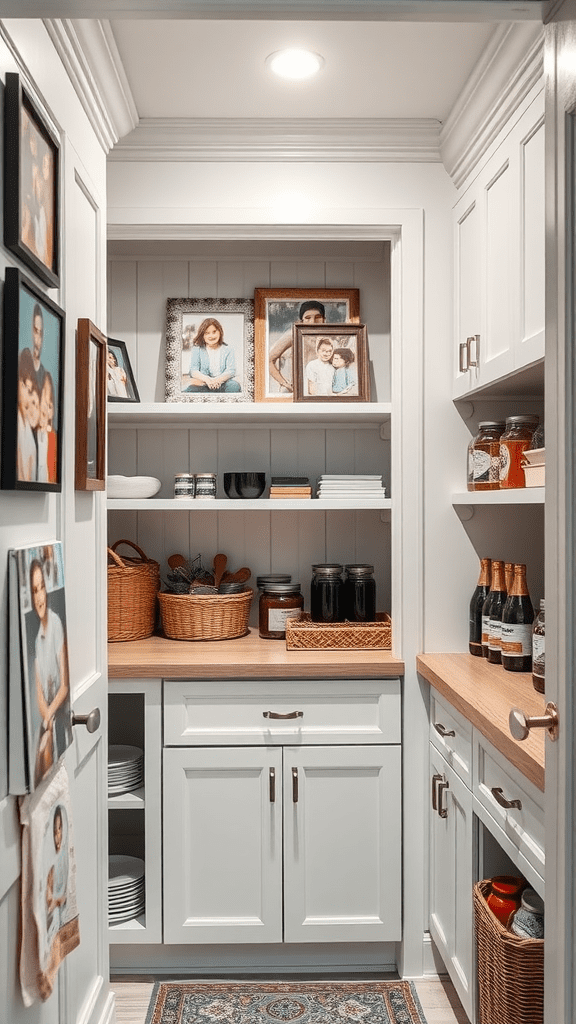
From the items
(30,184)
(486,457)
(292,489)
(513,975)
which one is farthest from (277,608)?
(30,184)

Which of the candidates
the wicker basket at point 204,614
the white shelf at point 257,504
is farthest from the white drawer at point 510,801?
the wicker basket at point 204,614

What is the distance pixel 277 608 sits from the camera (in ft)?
9.28

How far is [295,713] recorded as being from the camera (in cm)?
252

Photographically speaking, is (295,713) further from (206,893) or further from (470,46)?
(470,46)

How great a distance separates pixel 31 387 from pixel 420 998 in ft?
6.78

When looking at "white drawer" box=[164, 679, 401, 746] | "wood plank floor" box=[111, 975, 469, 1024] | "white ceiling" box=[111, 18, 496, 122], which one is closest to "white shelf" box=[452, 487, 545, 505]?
"white drawer" box=[164, 679, 401, 746]

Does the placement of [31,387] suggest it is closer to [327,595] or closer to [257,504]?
[257,504]

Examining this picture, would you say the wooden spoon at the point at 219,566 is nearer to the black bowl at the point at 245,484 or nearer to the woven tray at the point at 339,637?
the black bowl at the point at 245,484

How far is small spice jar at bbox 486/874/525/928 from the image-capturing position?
1.75 m

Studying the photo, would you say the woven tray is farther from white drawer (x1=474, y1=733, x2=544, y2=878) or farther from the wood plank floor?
the wood plank floor

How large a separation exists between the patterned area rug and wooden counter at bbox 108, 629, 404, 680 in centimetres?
91

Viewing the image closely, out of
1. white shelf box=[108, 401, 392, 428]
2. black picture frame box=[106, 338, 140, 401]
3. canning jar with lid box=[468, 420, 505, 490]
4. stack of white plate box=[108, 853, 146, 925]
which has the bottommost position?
stack of white plate box=[108, 853, 146, 925]

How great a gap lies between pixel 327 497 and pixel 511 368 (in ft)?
2.83

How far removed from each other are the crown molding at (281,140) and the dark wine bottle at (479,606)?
1268 millimetres
